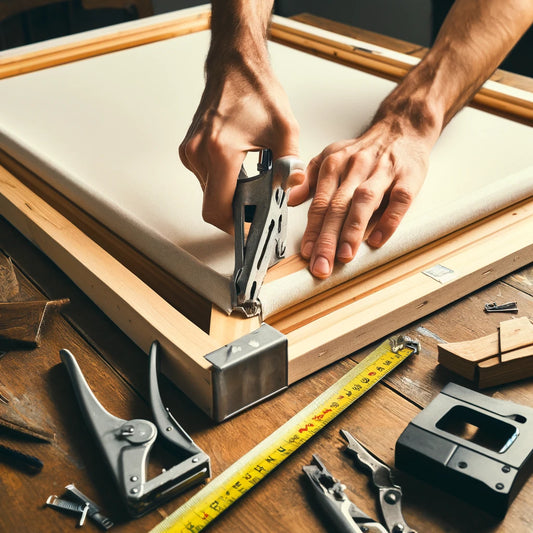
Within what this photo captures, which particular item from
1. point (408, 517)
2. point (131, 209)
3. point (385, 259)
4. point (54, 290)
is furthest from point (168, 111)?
point (408, 517)

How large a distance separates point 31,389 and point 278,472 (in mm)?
316

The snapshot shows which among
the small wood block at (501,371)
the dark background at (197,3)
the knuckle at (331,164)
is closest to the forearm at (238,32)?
the knuckle at (331,164)

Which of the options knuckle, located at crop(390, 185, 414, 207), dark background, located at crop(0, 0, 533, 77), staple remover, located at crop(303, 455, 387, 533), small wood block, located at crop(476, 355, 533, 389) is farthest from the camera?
dark background, located at crop(0, 0, 533, 77)

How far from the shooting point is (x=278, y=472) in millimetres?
629

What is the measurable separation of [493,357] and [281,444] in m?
0.26

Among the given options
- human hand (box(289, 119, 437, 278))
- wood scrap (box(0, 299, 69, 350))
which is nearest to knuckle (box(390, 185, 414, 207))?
human hand (box(289, 119, 437, 278))

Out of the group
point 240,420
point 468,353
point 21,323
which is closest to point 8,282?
point 21,323

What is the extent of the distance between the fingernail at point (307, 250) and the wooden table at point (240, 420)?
0.53 ft

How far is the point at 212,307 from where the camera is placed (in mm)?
792

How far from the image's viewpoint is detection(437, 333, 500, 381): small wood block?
2.33 ft

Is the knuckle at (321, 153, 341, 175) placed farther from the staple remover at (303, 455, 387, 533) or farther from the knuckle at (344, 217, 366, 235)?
the staple remover at (303, 455, 387, 533)

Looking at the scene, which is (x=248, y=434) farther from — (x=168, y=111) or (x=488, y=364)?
(x=168, y=111)

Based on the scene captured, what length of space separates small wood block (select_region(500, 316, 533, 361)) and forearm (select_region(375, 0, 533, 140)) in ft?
1.66

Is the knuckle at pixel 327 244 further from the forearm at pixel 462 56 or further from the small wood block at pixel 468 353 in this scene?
the forearm at pixel 462 56
